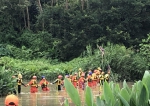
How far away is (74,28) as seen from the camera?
3003cm

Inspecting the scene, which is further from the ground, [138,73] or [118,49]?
[118,49]

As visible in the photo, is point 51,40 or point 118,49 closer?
point 118,49

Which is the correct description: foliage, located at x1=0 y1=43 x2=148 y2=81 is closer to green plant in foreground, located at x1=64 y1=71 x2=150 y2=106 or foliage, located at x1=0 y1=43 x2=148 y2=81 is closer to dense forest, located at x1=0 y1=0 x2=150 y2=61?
dense forest, located at x1=0 y1=0 x2=150 y2=61

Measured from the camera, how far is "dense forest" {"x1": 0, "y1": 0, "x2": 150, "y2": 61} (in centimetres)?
2855

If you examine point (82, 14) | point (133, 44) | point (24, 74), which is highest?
point (82, 14)

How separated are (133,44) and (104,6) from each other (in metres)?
4.65

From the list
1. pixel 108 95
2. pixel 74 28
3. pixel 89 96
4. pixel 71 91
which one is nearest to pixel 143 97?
pixel 108 95

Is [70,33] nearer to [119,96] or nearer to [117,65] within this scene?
[117,65]

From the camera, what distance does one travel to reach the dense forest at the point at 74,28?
93.7ft

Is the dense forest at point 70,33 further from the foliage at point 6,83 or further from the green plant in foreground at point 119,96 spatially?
the green plant in foreground at point 119,96

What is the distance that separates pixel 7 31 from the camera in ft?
113

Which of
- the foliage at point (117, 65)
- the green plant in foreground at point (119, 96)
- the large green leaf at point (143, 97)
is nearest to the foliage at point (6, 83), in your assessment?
the foliage at point (117, 65)

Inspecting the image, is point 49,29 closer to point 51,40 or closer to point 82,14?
point 51,40

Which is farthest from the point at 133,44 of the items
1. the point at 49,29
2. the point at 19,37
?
the point at 19,37
